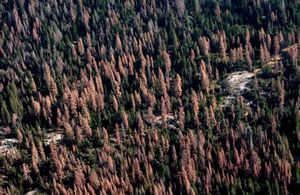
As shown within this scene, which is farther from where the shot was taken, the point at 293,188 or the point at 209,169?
the point at 209,169

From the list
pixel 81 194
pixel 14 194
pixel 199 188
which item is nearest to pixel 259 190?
pixel 199 188

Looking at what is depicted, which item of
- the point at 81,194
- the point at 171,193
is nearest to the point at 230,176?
the point at 171,193

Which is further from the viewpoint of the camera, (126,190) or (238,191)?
(126,190)

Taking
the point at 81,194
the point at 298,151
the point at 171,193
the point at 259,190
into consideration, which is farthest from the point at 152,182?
the point at 298,151

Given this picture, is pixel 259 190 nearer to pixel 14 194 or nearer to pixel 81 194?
pixel 81 194

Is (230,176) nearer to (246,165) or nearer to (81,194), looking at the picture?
(246,165)

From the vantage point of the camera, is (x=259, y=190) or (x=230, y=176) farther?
(x=230, y=176)

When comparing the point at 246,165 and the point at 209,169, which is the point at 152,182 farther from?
the point at 246,165
